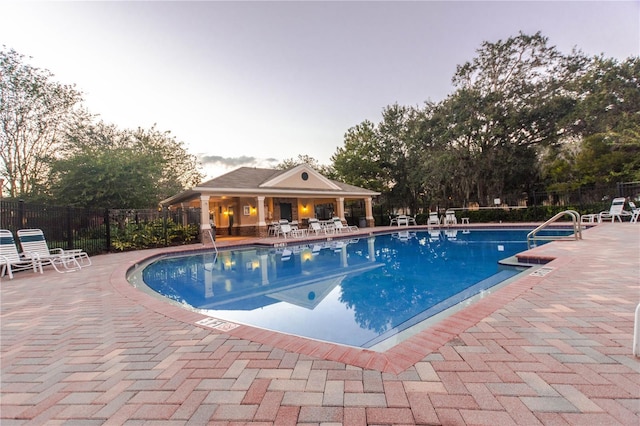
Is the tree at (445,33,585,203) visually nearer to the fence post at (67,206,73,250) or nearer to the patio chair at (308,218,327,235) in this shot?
the patio chair at (308,218,327,235)

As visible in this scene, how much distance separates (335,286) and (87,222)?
1058 centimetres

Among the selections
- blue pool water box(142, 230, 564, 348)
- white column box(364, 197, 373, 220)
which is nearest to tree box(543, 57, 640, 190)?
white column box(364, 197, 373, 220)

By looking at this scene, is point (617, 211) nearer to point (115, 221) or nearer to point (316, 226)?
point (316, 226)

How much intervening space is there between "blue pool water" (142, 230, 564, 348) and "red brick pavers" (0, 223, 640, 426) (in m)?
1.14

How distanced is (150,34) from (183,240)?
8.74 metres

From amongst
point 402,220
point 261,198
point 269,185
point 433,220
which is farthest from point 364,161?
point 261,198

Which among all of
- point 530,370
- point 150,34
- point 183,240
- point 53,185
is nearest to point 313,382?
point 530,370

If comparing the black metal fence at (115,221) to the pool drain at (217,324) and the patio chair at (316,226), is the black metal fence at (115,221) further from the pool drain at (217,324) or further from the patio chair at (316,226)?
the pool drain at (217,324)

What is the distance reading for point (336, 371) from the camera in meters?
1.90

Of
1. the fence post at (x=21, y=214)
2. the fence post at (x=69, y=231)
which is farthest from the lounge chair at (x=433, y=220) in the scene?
the fence post at (x=21, y=214)

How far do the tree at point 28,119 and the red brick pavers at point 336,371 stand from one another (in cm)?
2147

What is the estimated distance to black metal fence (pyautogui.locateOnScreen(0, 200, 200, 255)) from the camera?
25.9 feet

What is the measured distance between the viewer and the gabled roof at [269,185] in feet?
47.9

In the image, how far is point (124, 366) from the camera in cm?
212
